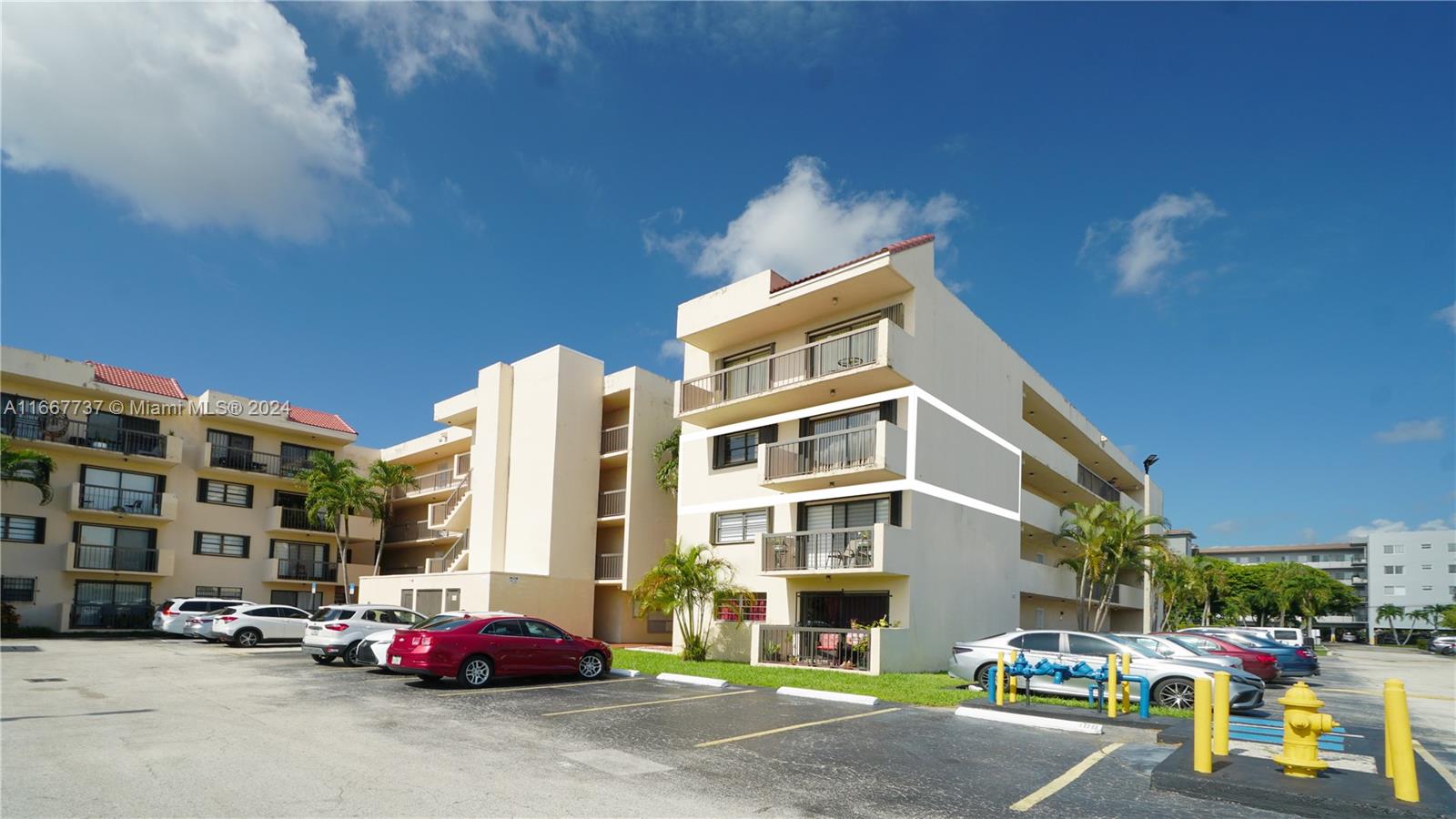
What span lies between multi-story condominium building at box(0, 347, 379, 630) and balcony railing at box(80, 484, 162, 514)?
0.05 m

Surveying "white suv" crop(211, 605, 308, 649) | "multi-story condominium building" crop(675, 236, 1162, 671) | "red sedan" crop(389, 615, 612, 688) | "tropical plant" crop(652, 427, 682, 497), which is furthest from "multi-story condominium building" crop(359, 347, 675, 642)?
"red sedan" crop(389, 615, 612, 688)

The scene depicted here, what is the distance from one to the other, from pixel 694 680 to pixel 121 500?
32.3 meters

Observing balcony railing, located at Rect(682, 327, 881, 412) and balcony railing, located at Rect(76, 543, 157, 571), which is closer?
balcony railing, located at Rect(682, 327, 881, 412)

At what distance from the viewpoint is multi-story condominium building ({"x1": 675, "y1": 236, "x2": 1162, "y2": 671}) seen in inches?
932

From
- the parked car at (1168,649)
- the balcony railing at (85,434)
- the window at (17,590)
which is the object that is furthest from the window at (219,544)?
the parked car at (1168,649)

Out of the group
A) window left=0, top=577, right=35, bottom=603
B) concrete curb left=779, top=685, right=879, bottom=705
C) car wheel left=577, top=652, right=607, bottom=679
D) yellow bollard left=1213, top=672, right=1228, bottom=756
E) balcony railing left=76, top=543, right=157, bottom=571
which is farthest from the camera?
balcony railing left=76, top=543, right=157, bottom=571

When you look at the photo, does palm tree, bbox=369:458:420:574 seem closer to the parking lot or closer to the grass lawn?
the grass lawn

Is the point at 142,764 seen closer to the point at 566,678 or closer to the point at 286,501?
the point at 566,678

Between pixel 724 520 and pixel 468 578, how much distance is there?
31.9ft

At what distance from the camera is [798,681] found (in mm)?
19438

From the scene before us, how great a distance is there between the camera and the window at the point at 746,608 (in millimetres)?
26641

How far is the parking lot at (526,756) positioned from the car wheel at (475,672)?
82 cm

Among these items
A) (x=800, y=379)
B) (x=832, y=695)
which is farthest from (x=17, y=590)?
(x=832, y=695)

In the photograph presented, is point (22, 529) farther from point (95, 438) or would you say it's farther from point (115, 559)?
point (95, 438)
